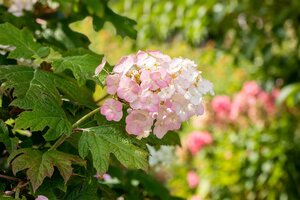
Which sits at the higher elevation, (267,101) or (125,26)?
(267,101)

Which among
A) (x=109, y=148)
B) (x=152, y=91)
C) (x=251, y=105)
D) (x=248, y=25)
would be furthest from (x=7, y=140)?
(x=248, y=25)

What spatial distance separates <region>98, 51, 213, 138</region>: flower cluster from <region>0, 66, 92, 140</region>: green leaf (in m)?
0.10

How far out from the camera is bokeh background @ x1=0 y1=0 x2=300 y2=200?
15.3 ft

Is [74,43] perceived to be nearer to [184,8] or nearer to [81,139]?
[81,139]

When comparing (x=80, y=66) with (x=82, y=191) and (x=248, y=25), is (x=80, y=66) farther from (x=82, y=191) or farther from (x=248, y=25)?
(x=248, y=25)

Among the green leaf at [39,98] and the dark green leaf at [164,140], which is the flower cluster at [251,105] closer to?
the dark green leaf at [164,140]

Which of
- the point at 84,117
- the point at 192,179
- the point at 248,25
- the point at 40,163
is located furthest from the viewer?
the point at 248,25

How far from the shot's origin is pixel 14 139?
4.44 ft

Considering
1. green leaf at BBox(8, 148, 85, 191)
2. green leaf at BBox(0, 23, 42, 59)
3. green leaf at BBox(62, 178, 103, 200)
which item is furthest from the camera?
green leaf at BBox(0, 23, 42, 59)

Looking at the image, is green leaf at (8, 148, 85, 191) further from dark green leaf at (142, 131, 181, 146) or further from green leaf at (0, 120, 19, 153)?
dark green leaf at (142, 131, 181, 146)

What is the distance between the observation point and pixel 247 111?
193 inches

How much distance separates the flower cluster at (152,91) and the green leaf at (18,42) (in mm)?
266

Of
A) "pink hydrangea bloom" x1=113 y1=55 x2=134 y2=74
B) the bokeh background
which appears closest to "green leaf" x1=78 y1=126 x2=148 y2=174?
"pink hydrangea bloom" x1=113 y1=55 x2=134 y2=74

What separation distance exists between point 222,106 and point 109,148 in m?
3.75
